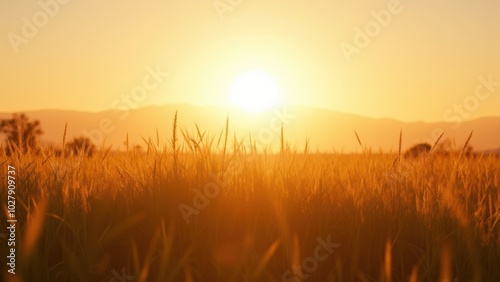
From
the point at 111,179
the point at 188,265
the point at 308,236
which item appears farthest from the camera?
the point at 111,179

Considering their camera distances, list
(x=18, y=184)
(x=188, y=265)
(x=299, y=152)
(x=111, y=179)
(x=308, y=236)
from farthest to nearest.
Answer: (x=299, y=152) → (x=111, y=179) → (x=18, y=184) → (x=308, y=236) → (x=188, y=265)

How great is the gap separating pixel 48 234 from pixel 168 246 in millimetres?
739

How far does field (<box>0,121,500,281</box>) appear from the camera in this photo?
2.41 meters

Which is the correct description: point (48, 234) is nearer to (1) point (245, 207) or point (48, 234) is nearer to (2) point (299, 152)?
(1) point (245, 207)

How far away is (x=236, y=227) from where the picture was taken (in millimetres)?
2791

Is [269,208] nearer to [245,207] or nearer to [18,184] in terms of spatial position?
[245,207]

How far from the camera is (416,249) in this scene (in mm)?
2795

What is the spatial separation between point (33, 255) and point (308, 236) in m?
1.41

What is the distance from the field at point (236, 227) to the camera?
2.41 m

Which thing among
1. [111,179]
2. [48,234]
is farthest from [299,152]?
[48,234]

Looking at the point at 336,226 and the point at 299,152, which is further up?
the point at 299,152

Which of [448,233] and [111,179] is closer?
[448,233]

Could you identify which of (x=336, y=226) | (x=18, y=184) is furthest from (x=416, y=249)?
(x=18, y=184)

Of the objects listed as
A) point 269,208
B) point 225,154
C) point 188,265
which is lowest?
point 188,265
